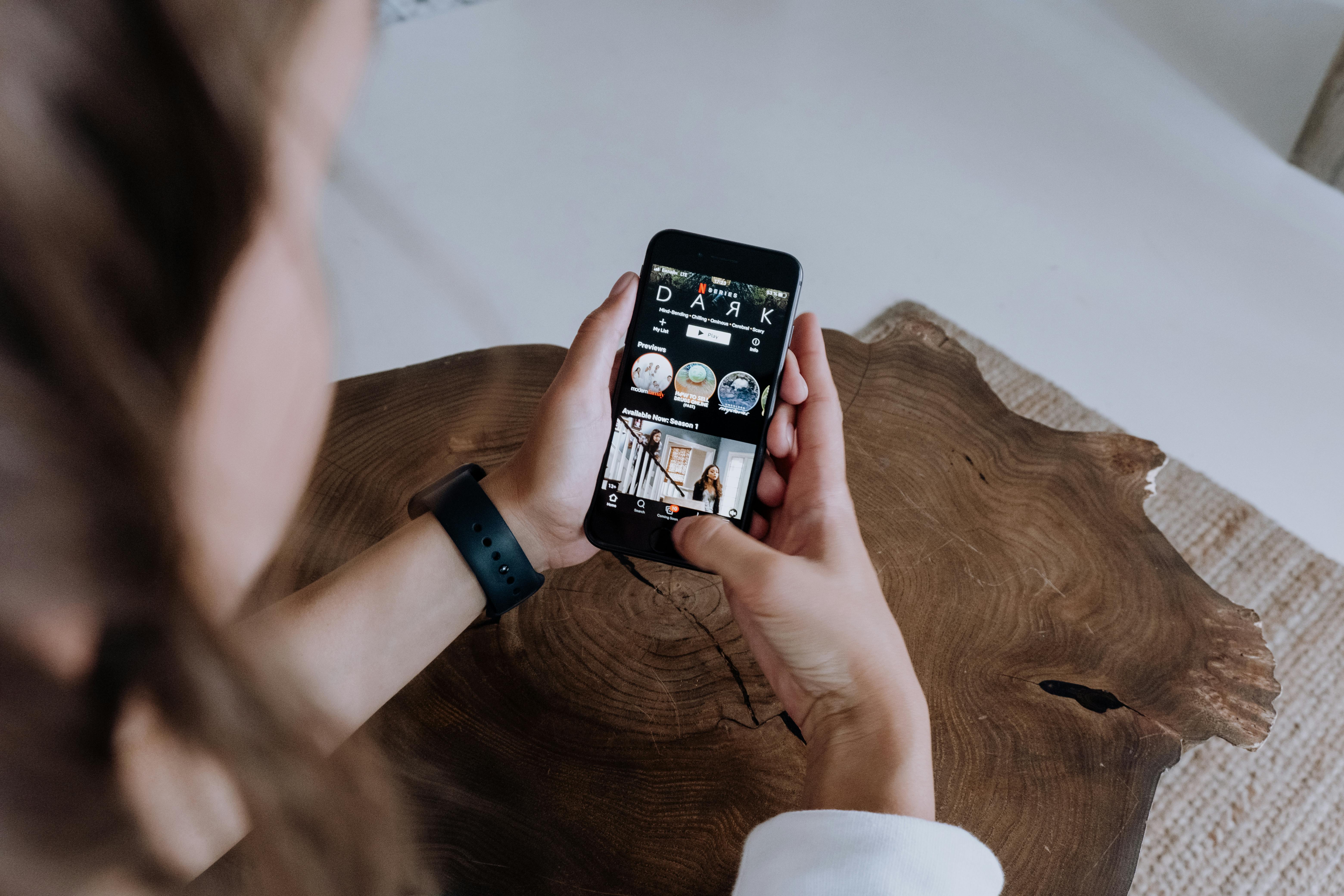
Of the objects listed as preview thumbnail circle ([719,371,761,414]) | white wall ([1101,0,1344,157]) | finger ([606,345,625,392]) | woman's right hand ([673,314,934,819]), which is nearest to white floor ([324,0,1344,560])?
white wall ([1101,0,1344,157])

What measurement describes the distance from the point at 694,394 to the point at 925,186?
1067mm

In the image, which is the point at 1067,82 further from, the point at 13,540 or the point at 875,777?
the point at 13,540

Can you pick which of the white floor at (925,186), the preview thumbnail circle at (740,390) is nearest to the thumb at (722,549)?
the preview thumbnail circle at (740,390)

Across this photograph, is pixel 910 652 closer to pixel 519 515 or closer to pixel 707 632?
pixel 707 632

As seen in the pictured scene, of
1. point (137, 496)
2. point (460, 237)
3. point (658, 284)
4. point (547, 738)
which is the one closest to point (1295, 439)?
point (658, 284)

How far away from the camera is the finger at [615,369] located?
75cm

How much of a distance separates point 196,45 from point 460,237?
1286mm

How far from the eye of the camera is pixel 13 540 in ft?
0.81

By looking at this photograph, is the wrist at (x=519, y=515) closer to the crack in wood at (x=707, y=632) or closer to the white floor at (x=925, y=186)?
the crack in wood at (x=707, y=632)

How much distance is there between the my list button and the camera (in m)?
0.74

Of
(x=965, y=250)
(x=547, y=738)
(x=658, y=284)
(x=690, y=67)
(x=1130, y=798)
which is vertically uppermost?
(x=690, y=67)

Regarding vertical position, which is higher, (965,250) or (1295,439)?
(965,250)

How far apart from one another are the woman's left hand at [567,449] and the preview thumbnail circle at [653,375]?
3 cm

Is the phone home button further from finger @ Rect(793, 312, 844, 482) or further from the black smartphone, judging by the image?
finger @ Rect(793, 312, 844, 482)
